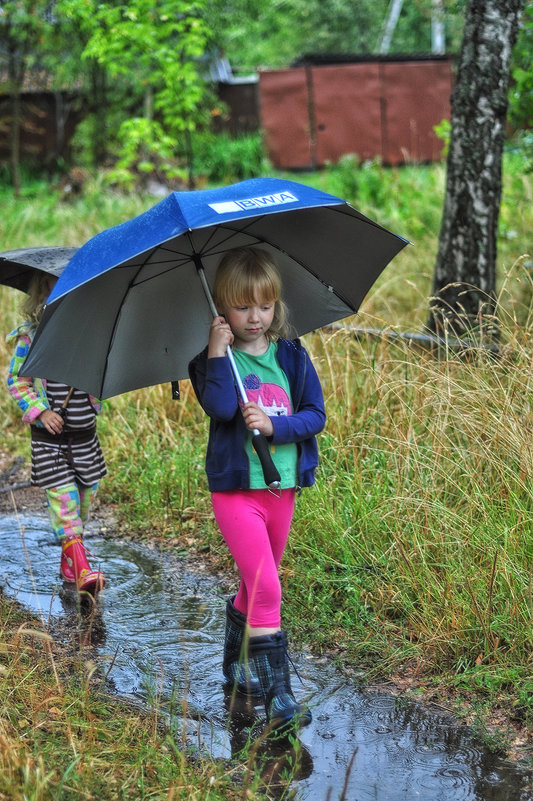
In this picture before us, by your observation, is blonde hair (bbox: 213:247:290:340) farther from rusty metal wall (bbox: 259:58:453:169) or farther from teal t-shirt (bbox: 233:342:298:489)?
rusty metal wall (bbox: 259:58:453:169)

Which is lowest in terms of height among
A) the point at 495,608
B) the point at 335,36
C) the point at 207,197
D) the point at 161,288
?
the point at 495,608

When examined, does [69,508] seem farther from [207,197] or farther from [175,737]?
[207,197]

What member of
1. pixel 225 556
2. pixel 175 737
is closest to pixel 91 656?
pixel 175 737

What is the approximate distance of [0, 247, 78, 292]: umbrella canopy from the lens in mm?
4066

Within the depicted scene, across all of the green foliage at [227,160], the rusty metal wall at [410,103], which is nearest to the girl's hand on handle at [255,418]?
the green foliage at [227,160]

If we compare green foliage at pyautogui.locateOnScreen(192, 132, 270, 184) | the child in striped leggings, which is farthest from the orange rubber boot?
green foliage at pyautogui.locateOnScreen(192, 132, 270, 184)

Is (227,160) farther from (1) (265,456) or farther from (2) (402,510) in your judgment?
(1) (265,456)

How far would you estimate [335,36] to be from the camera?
38.5 metres

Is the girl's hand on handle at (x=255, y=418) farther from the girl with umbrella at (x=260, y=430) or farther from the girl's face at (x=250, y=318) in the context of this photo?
the girl's face at (x=250, y=318)

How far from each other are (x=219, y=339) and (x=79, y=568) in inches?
74.6

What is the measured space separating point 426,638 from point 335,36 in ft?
127

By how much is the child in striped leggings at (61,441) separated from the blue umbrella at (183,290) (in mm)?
1020

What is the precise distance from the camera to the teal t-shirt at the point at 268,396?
3.17 meters

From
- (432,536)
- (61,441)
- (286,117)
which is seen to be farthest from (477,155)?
(286,117)
